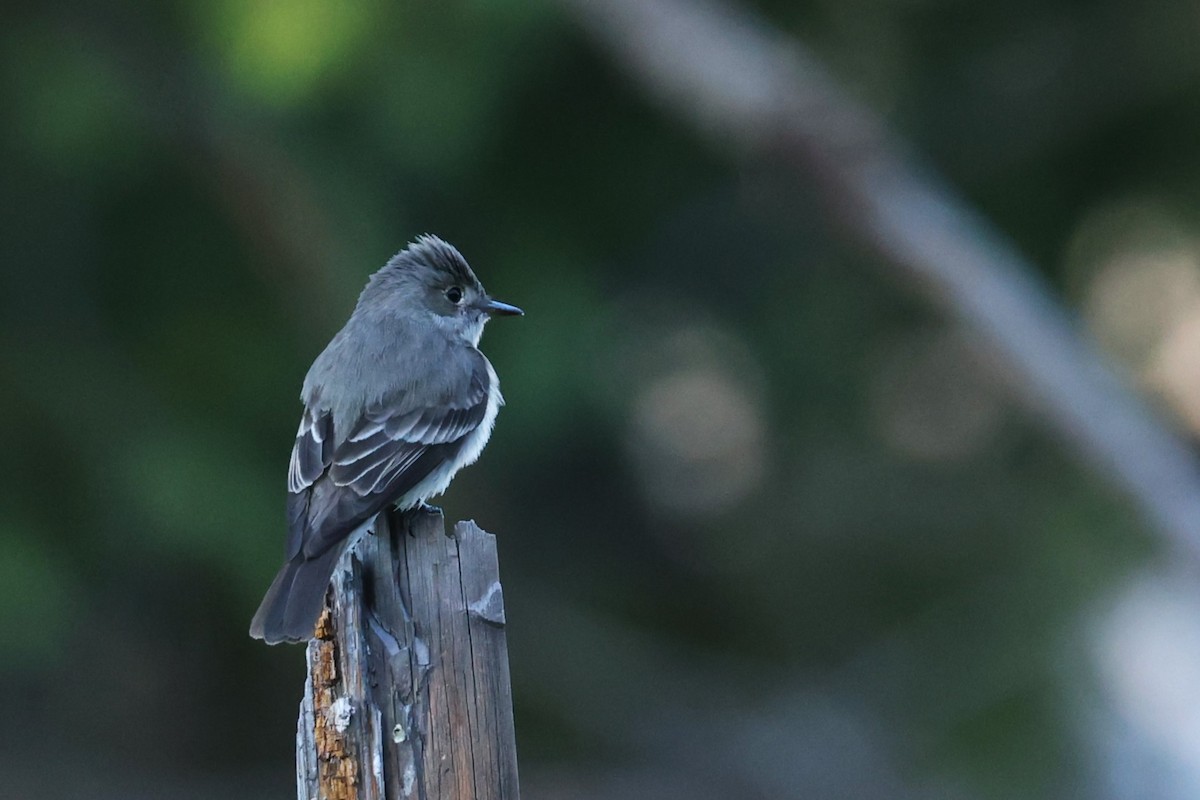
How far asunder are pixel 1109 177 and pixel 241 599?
560 cm

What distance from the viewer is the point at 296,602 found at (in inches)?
143

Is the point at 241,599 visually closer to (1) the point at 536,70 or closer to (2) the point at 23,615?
(2) the point at 23,615

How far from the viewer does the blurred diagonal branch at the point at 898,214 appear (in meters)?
7.57

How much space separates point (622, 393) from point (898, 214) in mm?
2194

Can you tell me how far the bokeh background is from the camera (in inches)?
315

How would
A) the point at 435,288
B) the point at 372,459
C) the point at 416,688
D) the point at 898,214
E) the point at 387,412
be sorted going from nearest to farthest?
the point at 416,688 < the point at 372,459 < the point at 387,412 < the point at 435,288 < the point at 898,214

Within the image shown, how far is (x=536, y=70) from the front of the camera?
28.2 feet

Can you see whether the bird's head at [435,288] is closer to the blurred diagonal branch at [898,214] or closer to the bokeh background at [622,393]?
the bokeh background at [622,393]

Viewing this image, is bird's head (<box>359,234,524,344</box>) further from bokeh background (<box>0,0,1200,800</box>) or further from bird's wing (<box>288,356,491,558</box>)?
bokeh background (<box>0,0,1200,800</box>)

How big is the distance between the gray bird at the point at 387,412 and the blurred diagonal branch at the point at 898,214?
8.18 feet

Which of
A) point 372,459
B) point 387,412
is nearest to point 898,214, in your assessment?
point 387,412

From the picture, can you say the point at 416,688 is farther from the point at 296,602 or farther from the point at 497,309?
the point at 497,309

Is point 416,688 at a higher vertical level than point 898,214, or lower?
lower

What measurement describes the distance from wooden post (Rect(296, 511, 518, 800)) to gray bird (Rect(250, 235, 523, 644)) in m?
0.36
